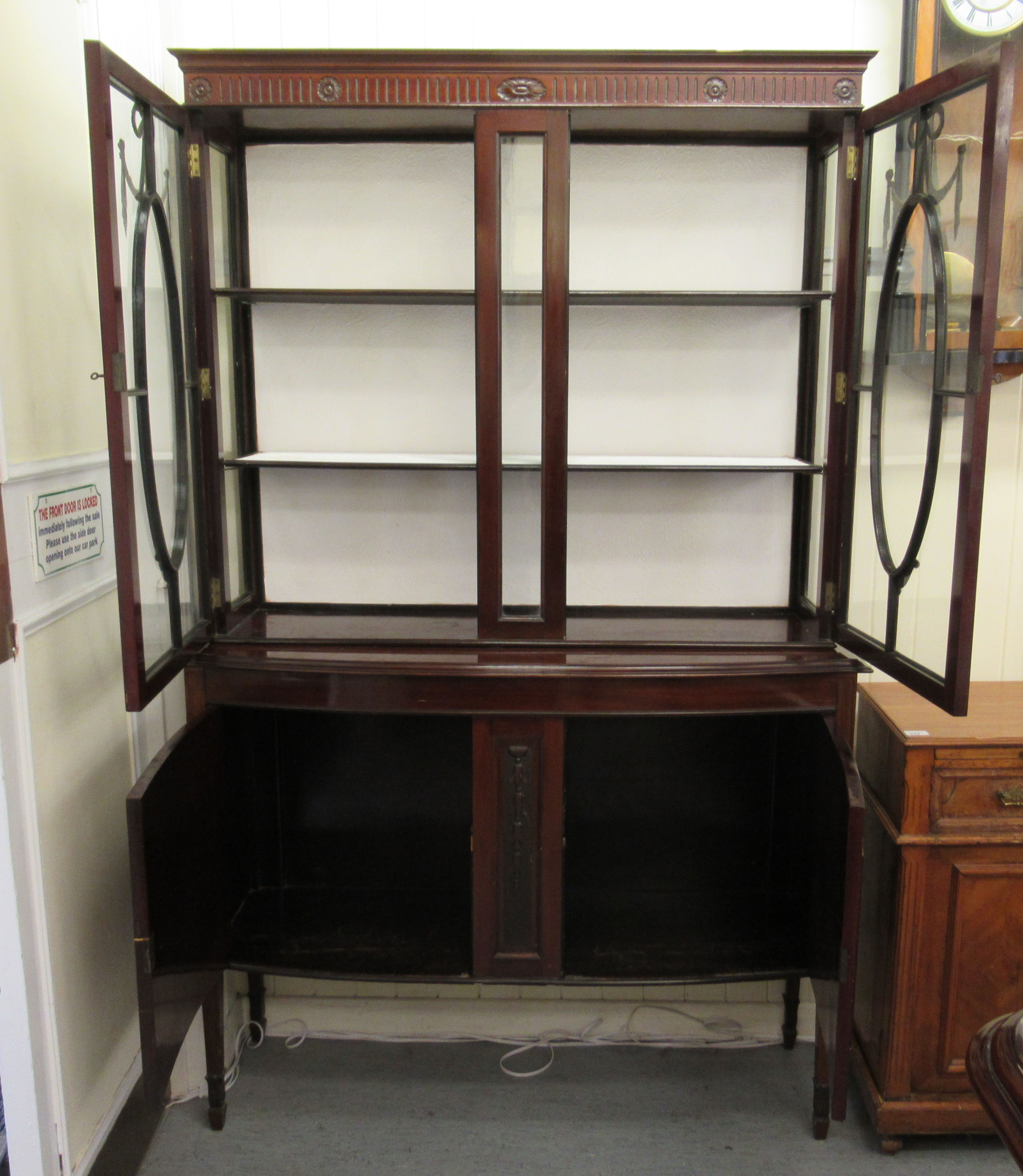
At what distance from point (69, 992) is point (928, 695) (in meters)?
1.54

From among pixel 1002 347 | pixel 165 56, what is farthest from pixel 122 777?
pixel 1002 347

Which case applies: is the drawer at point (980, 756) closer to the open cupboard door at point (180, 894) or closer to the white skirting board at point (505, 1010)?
the white skirting board at point (505, 1010)

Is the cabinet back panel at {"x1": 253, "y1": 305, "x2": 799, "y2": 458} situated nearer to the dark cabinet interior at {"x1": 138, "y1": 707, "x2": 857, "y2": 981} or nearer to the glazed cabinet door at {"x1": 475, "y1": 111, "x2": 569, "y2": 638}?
the glazed cabinet door at {"x1": 475, "y1": 111, "x2": 569, "y2": 638}

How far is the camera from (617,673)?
179 centimetres

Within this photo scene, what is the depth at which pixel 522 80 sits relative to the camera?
1736mm

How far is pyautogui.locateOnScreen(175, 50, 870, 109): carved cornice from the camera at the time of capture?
67.9 inches

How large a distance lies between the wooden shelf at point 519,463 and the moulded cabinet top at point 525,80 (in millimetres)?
630

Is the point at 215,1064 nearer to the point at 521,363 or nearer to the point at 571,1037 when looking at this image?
the point at 571,1037

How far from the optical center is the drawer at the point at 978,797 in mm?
1834

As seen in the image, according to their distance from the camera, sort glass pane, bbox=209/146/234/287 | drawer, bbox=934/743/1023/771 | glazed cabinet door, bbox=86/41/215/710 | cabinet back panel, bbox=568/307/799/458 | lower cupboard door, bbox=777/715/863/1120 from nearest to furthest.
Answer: glazed cabinet door, bbox=86/41/215/710, lower cupboard door, bbox=777/715/863/1120, drawer, bbox=934/743/1023/771, glass pane, bbox=209/146/234/287, cabinet back panel, bbox=568/307/799/458

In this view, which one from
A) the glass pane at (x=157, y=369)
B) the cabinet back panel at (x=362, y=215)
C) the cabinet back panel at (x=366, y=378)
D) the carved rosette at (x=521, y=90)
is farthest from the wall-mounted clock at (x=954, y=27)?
the glass pane at (x=157, y=369)

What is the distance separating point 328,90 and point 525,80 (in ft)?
1.14

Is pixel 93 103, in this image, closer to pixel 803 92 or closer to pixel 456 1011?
pixel 803 92

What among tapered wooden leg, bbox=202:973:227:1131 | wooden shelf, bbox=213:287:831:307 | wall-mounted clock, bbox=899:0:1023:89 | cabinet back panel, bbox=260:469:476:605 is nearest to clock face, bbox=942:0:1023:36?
wall-mounted clock, bbox=899:0:1023:89
